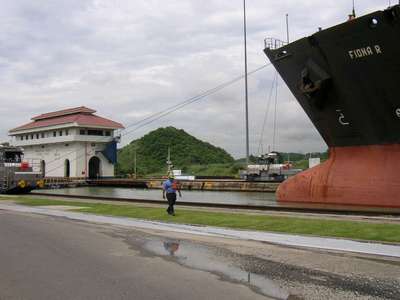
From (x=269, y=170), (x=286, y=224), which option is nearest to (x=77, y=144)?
(x=269, y=170)

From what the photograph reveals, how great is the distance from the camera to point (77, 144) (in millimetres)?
67125

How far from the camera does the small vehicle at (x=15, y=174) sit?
41188 mm

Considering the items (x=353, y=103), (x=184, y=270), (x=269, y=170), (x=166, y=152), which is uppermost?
(x=166, y=152)

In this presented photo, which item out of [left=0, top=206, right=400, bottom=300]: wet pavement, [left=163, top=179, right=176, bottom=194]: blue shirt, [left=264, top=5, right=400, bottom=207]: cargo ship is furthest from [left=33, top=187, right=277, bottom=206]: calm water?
[left=0, top=206, right=400, bottom=300]: wet pavement

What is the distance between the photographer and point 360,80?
20.8m

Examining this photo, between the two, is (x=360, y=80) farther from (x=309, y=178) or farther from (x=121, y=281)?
(x=121, y=281)

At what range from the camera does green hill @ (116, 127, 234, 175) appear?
94.4 m

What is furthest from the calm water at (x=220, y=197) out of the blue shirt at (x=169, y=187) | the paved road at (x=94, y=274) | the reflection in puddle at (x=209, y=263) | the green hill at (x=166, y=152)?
the green hill at (x=166, y=152)

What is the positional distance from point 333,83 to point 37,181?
28.1m

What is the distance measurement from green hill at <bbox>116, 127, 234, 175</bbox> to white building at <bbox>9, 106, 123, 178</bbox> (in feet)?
60.0

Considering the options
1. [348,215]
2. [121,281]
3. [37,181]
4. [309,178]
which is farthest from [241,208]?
[37,181]

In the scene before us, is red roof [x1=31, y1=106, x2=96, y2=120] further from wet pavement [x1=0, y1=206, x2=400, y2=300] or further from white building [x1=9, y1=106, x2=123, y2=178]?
wet pavement [x1=0, y1=206, x2=400, y2=300]

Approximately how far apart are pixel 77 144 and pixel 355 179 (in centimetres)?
5083

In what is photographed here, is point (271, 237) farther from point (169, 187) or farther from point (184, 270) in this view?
point (169, 187)
